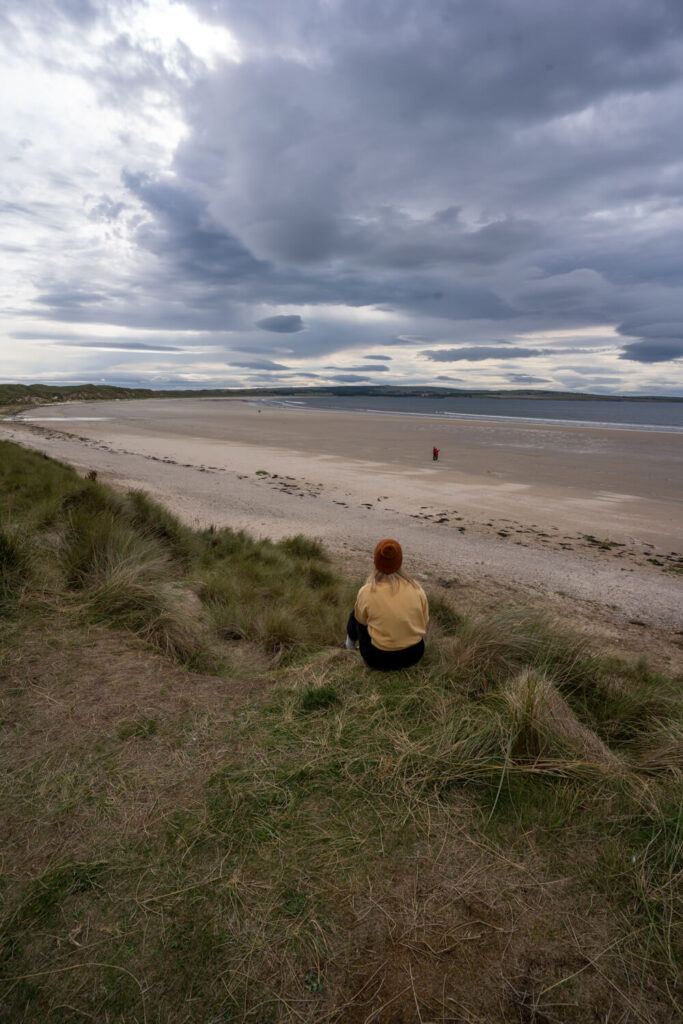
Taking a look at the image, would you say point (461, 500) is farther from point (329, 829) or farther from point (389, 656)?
point (329, 829)

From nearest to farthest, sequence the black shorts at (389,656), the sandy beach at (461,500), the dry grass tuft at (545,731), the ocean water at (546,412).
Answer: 1. the dry grass tuft at (545,731)
2. the black shorts at (389,656)
3. the sandy beach at (461,500)
4. the ocean water at (546,412)

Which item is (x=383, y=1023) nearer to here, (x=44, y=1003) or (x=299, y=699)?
(x=44, y=1003)

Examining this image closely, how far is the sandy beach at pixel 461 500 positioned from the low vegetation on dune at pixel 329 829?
15.3 ft

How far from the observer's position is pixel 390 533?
1188 cm

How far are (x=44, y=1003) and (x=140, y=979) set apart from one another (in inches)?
13.2

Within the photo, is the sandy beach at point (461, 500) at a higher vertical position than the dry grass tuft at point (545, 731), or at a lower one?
lower

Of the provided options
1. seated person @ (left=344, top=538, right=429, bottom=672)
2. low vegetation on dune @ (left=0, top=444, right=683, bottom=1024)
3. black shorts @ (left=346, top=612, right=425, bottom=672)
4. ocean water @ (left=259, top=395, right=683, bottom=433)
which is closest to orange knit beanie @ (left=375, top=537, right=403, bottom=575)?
seated person @ (left=344, top=538, right=429, bottom=672)

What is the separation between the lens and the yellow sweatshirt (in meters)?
4.17

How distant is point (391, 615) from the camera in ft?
13.7

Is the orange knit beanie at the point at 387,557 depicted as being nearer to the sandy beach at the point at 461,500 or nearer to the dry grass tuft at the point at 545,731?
the dry grass tuft at the point at 545,731

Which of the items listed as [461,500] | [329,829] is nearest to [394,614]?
[329,829]

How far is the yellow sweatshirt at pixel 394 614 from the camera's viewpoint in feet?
13.7

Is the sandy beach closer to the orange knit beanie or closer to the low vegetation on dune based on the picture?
the low vegetation on dune

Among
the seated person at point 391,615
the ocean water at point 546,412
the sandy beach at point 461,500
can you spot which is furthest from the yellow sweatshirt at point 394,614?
the ocean water at point 546,412
